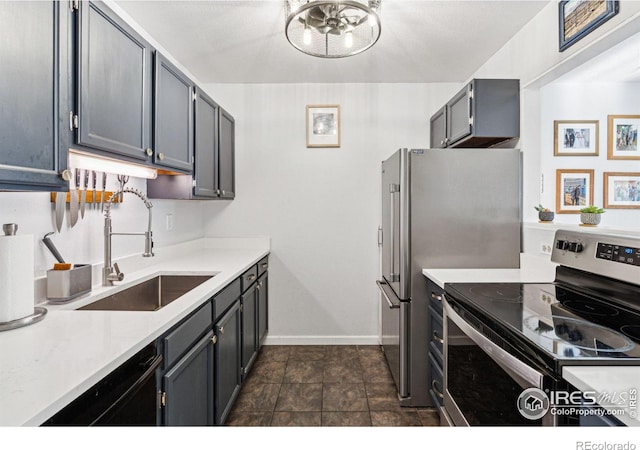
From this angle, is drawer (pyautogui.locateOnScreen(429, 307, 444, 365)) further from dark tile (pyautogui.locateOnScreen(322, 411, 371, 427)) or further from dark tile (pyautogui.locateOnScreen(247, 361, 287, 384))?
dark tile (pyautogui.locateOnScreen(247, 361, 287, 384))

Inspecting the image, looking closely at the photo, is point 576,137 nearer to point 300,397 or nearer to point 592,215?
point 592,215

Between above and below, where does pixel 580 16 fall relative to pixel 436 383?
above

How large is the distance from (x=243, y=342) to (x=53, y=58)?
1811mm

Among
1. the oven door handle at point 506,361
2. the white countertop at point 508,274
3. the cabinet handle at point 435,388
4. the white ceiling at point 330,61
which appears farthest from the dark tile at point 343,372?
the white ceiling at point 330,61

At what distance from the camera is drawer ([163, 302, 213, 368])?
1.23 meters

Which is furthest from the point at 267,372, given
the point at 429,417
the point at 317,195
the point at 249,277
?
the point at 317,195

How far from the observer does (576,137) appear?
2.28 m

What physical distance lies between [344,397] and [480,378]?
1.21 metres

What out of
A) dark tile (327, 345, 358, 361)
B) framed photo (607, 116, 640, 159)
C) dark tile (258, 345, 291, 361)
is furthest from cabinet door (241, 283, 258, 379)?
framed photo (607, 116, 640, 159)

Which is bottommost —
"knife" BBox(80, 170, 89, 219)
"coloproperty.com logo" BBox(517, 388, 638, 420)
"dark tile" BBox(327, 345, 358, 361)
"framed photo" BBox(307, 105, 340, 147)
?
"dark tile" BBox(327, 345, 358, 361)

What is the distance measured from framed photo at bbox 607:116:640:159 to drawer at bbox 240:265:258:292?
8.57ft

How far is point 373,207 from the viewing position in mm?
3180
